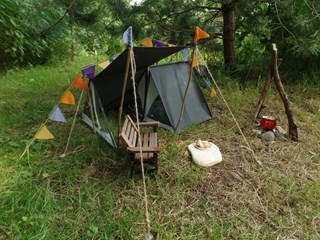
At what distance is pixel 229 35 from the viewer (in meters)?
3.74

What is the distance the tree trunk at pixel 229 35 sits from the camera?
11.5 ft

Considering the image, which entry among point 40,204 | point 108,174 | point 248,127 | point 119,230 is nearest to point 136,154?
point 108,174

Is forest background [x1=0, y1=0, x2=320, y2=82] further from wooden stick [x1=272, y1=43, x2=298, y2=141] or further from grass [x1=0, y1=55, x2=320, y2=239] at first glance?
grass [x1=0, y1=55, x2=320, y2=239]

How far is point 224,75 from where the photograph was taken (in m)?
3.94

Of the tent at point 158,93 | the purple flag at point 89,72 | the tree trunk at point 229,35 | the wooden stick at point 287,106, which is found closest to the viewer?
the purple flag at point 89,72

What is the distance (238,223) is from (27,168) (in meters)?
1.59

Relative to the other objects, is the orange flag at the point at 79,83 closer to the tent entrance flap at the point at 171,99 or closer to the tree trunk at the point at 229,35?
the tent entrance flap at the point at 171,99

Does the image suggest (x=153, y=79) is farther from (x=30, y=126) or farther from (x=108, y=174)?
(x=30, y=126)

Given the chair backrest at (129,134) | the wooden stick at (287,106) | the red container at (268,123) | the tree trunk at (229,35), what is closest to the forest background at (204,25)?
the tree trunk at (229,35)

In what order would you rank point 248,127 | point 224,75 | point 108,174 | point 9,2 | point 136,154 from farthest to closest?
point 224,75 < point 9,2 < point 248,127 < point 108,174 < point 136,154

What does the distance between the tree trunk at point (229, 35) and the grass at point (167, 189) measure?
147 cm

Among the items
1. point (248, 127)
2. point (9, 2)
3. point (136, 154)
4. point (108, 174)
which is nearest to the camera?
point (136, 154)

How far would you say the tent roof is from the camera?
84.2 inches

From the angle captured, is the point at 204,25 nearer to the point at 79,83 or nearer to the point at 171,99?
the point at 171,99
